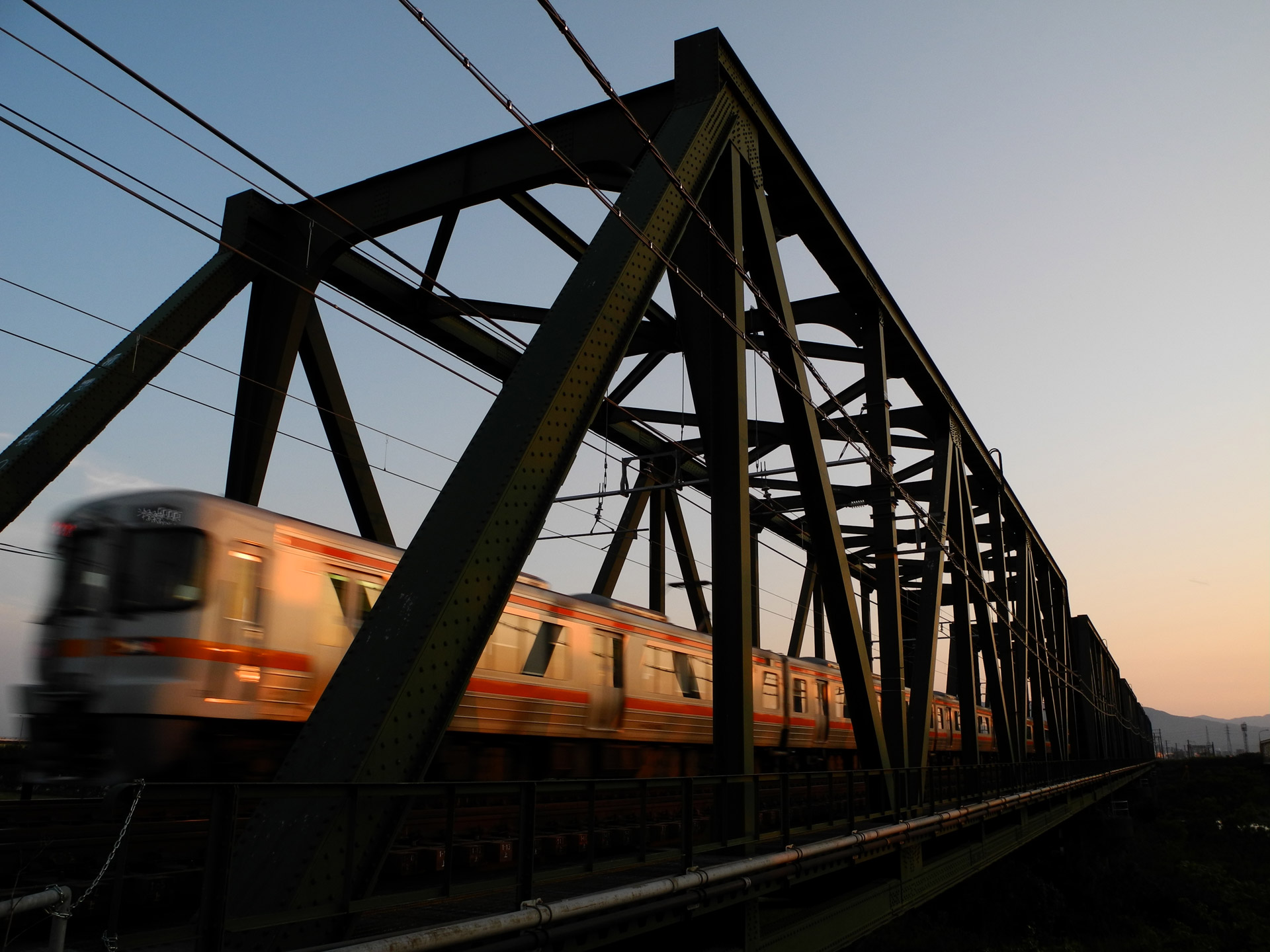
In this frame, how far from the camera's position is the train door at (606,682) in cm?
1465

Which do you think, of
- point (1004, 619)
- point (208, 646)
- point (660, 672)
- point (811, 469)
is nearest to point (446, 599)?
point (208, 646)

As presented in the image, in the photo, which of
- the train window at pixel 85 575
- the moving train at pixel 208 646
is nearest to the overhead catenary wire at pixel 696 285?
the moving train at pixel 208 646

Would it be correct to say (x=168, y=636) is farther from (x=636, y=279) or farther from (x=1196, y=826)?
(x=1196, y=826)

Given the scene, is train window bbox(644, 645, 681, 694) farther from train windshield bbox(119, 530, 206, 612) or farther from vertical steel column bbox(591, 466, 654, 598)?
train windshield bbox(119, 530, 206, 612)

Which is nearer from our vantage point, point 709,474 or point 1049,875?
point 709,474

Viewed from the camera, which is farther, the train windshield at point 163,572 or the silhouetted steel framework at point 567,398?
the train windshield at point 163,572

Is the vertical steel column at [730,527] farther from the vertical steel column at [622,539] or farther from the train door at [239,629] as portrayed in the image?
the vertical steel column at [622,539]

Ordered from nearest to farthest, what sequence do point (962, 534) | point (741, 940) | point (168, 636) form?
point (741, 940) → point (168, 636) → point (962, 534)

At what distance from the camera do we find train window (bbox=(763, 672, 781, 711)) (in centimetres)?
1995

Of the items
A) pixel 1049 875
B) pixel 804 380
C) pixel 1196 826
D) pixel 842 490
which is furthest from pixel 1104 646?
pixel 804 380

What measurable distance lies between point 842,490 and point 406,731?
68.4 feet

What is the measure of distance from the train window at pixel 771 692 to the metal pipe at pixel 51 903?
56.8 feet

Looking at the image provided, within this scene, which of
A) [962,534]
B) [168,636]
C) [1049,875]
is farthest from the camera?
[1049,875]

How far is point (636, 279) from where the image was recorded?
26.2 ft
